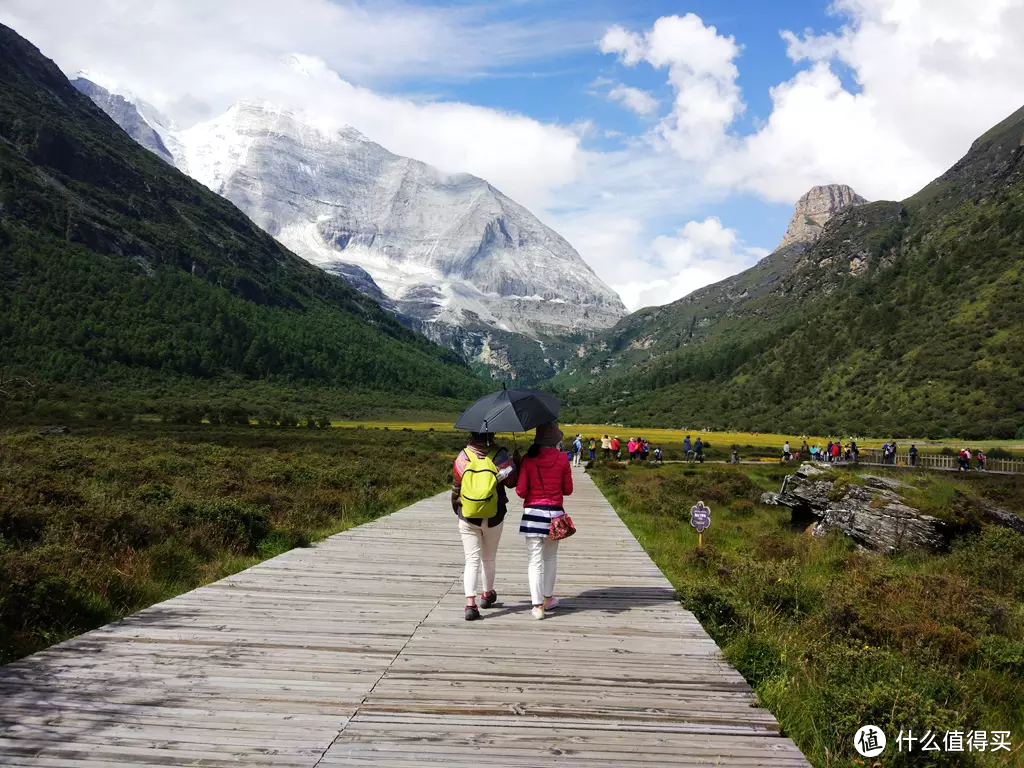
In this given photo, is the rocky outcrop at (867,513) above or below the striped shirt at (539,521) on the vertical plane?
below

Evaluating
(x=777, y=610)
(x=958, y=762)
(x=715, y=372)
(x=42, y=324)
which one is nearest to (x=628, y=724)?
(x=958, y=762)

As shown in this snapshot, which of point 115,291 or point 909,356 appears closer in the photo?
point 909,356

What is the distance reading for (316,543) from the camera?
40.6 feet

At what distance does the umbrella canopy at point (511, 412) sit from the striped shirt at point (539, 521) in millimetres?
966

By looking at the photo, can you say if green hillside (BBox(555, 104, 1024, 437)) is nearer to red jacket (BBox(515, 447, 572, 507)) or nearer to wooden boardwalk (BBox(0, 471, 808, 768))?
red jacket (BBox(515, 447, 572, 507))

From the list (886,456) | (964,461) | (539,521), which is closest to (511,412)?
(539,521)

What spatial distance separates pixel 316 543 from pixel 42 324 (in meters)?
130

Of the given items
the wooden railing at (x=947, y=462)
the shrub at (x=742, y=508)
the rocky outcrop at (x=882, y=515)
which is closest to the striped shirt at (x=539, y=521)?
the rocky outcrop at (x=882, y=515)

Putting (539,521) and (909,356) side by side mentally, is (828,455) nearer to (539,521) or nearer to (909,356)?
(539,521)

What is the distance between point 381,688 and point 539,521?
2903 millimetres

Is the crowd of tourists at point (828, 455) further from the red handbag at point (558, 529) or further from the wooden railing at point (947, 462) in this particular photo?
the red handbag at point (558, 529)

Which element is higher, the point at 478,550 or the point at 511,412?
the point at 511,412

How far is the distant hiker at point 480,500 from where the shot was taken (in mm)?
7578

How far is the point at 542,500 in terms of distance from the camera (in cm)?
787
